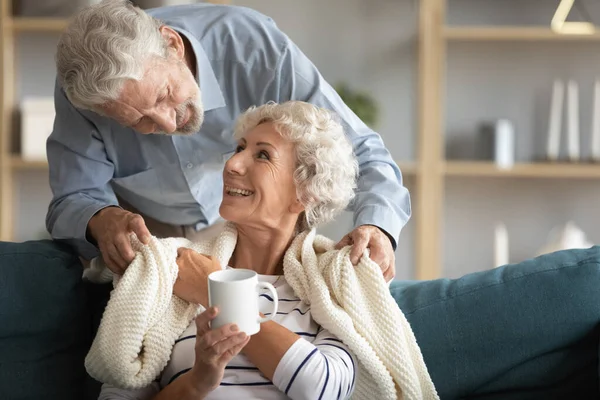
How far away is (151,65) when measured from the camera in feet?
5.59

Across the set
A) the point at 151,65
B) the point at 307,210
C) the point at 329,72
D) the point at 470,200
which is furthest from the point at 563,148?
the point at 151,65

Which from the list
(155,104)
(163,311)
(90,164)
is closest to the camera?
(163,311)

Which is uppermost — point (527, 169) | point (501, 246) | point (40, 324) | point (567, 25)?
point (567, 25)

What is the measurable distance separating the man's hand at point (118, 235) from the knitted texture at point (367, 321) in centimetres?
36

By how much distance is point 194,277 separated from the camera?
167 cm

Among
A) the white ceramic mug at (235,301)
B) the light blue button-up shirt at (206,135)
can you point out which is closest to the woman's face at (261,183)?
the light blue button-up shirt at (206,135)

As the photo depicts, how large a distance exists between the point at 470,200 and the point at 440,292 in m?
2.31

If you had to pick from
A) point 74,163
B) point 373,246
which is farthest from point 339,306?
point 74,163

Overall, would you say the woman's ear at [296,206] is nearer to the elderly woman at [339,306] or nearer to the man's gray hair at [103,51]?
the elderly woman at [339,306]

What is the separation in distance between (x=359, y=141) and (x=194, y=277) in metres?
0.60

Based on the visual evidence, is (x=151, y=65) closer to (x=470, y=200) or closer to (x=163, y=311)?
(x=163, y=311)

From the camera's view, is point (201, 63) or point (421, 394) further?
point (201, 63)

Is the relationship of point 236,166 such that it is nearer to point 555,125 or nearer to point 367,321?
point 367,321

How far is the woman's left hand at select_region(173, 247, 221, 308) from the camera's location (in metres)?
1.66
